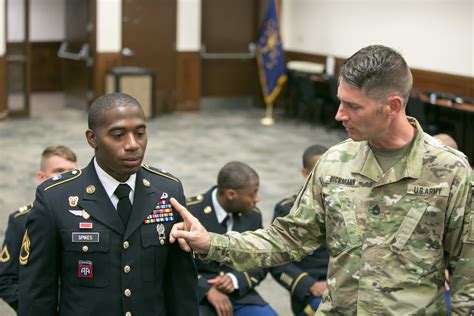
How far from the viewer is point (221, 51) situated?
14.3 m

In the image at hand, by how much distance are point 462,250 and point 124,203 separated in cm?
102

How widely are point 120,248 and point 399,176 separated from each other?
87 centimetres

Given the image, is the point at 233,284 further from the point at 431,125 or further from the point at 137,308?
the point at 431,125

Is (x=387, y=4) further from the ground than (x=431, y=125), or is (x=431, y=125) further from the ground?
(x=387, y=4)

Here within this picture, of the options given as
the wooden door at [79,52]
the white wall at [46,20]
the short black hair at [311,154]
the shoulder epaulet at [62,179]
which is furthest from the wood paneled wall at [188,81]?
the shoulder epaulet at [62,179]

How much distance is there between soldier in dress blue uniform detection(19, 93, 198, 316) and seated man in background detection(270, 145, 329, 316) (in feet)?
5.42

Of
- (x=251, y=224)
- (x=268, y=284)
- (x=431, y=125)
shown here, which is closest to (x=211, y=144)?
(x=431, y=125)

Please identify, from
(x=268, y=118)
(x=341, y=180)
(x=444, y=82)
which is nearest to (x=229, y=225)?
(x=341, y=180)

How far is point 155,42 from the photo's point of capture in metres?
13.4

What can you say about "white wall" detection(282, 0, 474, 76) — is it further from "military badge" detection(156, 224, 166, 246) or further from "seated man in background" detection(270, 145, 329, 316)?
"military badge" detection(156, 224, 166, 246)

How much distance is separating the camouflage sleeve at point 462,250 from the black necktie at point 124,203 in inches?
37.9

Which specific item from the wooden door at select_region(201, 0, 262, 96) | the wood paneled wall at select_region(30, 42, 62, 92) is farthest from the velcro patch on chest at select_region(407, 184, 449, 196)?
the wood paneled wall at select_region(30, 42, 62, 92)

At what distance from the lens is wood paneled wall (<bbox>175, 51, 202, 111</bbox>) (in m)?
13.8

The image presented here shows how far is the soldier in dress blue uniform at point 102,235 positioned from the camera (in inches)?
97.7
